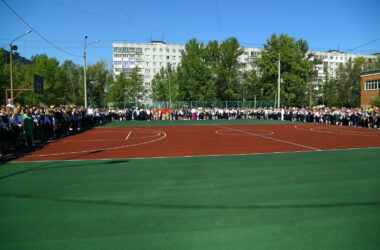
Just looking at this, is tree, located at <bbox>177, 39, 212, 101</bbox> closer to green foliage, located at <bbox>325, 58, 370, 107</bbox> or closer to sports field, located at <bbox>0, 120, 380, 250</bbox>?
green foliage, located at <bbox>325, 58, 370, 107</bbox>

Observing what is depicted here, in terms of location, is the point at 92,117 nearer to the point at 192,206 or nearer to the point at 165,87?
the point at 192,206

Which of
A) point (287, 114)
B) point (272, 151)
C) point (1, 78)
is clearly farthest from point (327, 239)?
point (1, 78)

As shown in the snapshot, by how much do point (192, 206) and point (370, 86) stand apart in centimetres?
6175

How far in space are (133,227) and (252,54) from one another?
113 m

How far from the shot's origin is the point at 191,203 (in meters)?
5.76

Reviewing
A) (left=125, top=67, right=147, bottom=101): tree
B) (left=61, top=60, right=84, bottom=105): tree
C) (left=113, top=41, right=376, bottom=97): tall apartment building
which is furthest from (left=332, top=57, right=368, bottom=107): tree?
(left=61, top=60, right=84, bottom=105): tree

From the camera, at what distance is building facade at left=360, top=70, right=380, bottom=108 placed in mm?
54906

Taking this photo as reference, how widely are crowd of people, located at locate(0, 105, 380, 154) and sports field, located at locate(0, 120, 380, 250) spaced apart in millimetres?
3749

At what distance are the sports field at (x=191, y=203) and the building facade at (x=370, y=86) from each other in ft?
172

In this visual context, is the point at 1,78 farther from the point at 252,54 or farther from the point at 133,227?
the point at 252,54

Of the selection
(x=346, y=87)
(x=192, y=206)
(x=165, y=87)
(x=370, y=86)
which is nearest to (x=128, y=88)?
(x=165, y=87)

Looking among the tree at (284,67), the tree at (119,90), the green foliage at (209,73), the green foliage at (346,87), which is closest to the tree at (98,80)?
the tree at (119,90)

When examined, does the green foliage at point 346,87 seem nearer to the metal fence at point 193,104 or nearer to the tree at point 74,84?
the metal fence at point 193,104

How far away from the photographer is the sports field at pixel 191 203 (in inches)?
167
